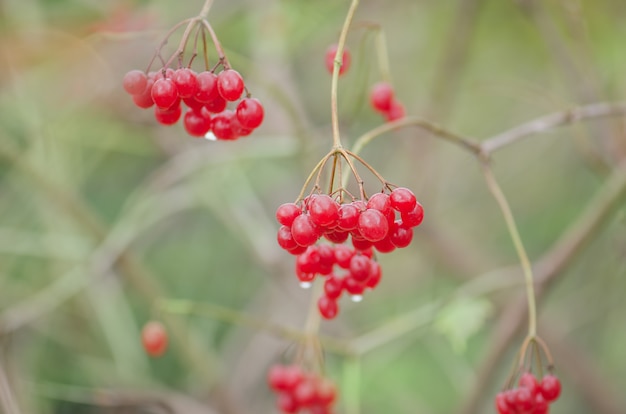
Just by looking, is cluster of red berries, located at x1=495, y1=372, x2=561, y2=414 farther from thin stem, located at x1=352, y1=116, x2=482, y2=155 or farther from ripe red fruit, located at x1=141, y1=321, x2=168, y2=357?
ripe red fruit, located at x1=141, y1=321, x2=168, y2=357

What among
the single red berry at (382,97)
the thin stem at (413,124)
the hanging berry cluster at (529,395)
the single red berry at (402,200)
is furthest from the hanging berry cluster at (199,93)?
the hanging berry cluster at (529,395)

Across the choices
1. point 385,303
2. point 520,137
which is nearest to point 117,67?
point 385,303

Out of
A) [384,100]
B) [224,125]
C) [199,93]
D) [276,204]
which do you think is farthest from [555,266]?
[276,204]

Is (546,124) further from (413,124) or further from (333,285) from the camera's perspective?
(333,285)

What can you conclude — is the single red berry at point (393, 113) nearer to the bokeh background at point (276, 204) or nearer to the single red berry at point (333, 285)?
the bokeh background at point (276, 204)

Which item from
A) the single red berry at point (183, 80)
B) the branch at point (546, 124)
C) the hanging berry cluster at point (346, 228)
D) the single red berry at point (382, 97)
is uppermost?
the single red berry at point (382, 97)

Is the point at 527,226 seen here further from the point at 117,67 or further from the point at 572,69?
the point at 117,67
